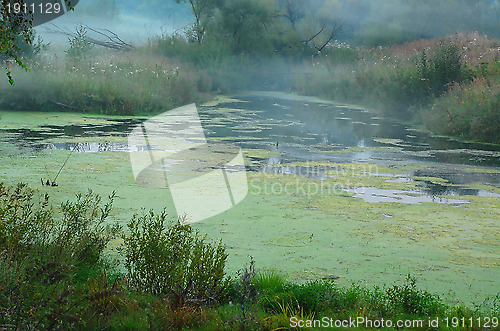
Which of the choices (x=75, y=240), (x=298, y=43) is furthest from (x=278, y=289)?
(x=298, y=43)

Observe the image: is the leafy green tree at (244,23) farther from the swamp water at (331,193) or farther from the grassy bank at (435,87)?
the swamp water at (331,193)

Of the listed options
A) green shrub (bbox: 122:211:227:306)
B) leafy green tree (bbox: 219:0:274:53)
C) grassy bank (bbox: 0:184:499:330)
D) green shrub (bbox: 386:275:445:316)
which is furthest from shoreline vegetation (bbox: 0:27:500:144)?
green shrub (bbox: 122:211:227:306)

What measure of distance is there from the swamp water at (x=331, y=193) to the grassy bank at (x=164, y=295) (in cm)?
44

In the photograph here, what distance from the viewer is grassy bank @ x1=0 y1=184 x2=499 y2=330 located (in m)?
3.22

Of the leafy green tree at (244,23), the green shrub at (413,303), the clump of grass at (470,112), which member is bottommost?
the green shrub at (413,303)

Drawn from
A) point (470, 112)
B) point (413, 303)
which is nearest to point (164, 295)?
point (413, 303)

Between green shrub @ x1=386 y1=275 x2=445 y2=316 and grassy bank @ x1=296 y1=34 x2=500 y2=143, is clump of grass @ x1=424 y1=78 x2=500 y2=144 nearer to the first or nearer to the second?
grassy bank @ x1=296 y1=34 x2=500 y2=143

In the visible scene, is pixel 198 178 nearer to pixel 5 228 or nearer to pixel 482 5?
pixel 5 228

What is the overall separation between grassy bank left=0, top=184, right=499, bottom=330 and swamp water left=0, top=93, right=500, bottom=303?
0.44 meters

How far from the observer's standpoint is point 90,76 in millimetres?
15578

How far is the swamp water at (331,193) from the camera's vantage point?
15.6ft

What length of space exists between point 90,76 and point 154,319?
13109 millimetres

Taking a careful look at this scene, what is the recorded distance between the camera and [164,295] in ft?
12.0

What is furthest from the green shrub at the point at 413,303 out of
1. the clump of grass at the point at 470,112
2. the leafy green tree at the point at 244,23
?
the leafy green tree at the point at 244,23
